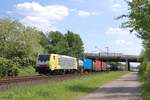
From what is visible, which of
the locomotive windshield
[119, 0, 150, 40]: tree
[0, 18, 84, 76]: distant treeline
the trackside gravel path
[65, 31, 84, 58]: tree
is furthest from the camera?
[65, 31, 84, 58]: tree

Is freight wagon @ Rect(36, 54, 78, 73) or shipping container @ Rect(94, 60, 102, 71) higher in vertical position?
freight wagon @ Rect(36, 54, 78, 73)

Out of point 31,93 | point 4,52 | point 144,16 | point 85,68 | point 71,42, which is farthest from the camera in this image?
point 71,42

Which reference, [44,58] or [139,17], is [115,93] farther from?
[44,58]

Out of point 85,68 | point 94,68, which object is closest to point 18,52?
point 85,68

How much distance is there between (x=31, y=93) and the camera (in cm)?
2667

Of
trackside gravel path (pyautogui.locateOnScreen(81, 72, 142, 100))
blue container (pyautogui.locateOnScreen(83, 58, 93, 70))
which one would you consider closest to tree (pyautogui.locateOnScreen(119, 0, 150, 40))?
trackside gravel path (pyautogui.locateOnScreen(81, 72, 142, 100))

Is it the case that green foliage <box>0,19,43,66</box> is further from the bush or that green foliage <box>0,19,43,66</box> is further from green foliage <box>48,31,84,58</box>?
green foliage <box>48,31,84,58</box>

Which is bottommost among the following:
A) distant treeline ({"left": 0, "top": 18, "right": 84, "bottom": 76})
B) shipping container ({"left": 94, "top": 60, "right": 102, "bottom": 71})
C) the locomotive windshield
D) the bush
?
shipping container ({"left": 94, "top": 60, "right": 102, "bottom": 71})

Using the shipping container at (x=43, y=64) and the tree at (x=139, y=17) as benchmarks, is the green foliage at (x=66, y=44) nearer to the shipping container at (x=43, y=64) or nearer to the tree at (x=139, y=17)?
the shipping container at (x=43, y=64)

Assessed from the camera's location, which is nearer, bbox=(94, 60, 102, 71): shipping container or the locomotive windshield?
the locomotive windshield

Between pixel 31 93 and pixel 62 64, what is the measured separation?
135ft

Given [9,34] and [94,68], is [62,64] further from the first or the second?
[94,68]

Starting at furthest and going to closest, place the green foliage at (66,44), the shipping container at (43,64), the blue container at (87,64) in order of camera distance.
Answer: the green foliage at (66,44) < the blue container at (87,64) < the shipping container at (43,64)

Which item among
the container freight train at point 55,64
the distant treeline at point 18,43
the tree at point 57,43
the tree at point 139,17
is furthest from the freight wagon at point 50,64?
the tree at point 57,43
